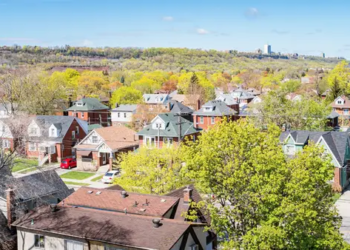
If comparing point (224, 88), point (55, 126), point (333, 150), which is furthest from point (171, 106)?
point (224, 88)

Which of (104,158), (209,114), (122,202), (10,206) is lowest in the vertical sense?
(104,158)

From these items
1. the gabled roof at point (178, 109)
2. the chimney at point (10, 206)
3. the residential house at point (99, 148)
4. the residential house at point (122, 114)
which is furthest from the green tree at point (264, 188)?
the residential house at point (122, 114)

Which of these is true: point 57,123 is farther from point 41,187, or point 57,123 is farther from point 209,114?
point 41,187

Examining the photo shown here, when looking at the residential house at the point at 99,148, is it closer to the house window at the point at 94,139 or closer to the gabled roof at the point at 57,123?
the house window at the point at 94,139

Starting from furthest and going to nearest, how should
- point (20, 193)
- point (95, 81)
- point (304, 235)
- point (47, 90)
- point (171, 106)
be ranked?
point (95, 81) < point (47, 90) < point (171, 106) < point (20, 193) < point (304, 235)

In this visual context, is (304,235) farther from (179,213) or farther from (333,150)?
(333,150)

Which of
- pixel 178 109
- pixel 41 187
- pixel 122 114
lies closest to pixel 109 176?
pixel 41 187

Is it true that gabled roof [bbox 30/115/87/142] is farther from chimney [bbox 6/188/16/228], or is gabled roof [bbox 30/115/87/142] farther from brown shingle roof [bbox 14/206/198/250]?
brown shingle roof [bbox 14/206/198/250]
